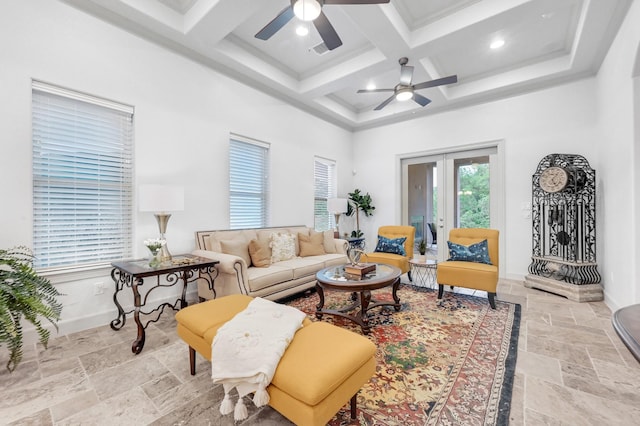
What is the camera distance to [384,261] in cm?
425

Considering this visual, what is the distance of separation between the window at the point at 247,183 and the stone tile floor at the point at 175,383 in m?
1.97

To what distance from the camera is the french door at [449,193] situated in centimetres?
504

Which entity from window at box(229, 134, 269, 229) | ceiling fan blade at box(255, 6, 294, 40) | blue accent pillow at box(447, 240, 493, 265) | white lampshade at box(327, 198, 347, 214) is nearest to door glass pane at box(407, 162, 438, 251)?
white lampshade at box(327, 198, 347, 214)

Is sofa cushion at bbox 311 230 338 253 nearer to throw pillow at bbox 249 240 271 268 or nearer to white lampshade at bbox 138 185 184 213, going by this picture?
throw pillow at bbox 249 240 271 268

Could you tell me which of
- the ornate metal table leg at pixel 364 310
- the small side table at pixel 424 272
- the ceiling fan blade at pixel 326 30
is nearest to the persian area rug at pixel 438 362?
the ornate metal table leg at pixel 364 310

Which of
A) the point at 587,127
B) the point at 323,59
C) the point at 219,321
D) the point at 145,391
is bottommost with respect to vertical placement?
the point at 145,391

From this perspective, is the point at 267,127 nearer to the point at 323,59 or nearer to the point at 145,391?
the point at 323,59

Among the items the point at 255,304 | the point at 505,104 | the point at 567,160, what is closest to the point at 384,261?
the point at 255,304

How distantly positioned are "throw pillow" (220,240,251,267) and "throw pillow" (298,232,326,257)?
3.26 ft

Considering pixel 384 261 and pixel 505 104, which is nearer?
pixel 384 261

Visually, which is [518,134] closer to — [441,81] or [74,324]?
[441,81]

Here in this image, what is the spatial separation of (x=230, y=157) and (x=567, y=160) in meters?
5.03

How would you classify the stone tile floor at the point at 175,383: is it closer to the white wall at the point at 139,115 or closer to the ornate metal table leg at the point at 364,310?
the white wall at the point at 139,115

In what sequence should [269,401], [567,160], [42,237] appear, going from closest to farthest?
1. [269,401]
2. [42,237]
3. [567,160]
